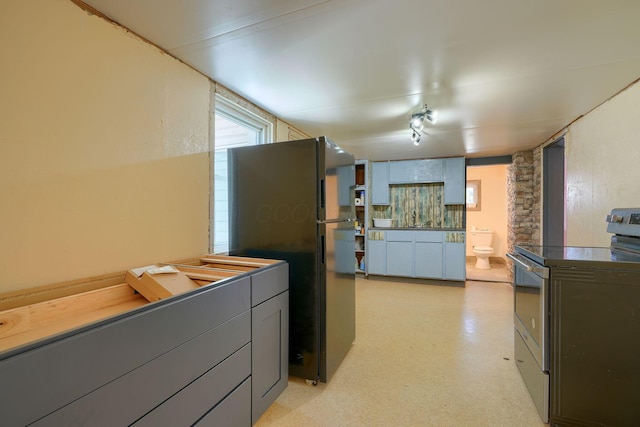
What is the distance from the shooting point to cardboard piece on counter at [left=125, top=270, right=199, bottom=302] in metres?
1.30

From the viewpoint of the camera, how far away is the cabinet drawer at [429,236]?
4.59 m

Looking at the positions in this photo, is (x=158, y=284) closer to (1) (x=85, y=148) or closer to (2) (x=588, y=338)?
(1) (x=85, y=148)

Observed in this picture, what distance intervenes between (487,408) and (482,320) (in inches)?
63.9

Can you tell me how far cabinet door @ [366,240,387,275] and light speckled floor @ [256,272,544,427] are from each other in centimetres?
147

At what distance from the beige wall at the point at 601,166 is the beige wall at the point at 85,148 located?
3.34 metres

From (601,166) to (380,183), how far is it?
308cm

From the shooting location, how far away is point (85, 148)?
1.33 meters

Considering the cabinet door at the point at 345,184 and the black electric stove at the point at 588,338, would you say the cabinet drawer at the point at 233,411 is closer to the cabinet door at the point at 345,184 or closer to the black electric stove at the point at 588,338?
the cabinet door at the point at 345,184

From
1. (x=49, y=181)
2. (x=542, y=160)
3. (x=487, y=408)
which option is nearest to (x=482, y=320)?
(x=487, y=408)

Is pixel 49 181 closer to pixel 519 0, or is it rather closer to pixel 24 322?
pixel 24 322

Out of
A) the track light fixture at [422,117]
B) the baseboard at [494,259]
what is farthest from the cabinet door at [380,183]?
the baseboard at [494,259]

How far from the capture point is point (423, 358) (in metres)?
2.36

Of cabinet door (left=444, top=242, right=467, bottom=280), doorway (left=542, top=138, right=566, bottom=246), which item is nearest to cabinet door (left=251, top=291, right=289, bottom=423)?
cabinet door (left=444, top=242, right=467, bottom=280)

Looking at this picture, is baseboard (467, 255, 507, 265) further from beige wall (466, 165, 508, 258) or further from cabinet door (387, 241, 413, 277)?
cabinet door (387, 241, 413, 277)
